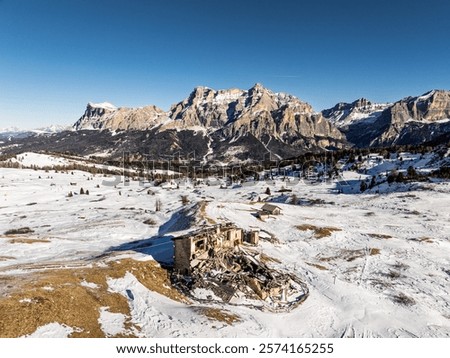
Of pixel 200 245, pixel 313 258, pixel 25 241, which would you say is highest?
pixel 200 245

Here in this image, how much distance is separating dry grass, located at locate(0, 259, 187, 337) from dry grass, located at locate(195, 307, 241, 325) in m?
3.82

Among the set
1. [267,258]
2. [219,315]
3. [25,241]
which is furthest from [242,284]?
[25,241]

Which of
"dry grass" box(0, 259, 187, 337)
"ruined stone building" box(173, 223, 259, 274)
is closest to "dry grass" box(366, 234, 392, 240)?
"ruined stone building" box(173, 223, 259, 274)

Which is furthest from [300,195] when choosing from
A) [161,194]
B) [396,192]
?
[161,194]

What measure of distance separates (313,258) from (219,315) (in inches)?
1139

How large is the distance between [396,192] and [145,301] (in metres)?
115

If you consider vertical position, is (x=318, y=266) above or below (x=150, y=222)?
above

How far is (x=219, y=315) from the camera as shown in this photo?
28.5 m

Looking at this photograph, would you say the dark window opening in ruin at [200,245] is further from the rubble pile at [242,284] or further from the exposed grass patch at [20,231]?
the exposed grass patch at [20,231]

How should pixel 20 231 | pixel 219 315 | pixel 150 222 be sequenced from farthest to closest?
pixel 150 222
pixel 20 231
pixel 219 315

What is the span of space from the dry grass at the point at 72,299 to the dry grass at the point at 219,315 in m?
3.82

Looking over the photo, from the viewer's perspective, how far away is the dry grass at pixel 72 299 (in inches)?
926

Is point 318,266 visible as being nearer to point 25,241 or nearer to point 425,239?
point 425,239

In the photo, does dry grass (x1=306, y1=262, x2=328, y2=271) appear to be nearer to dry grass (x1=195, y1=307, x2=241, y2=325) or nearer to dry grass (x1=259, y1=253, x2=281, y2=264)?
dry grass (x1=259, y1=253, x2=281, y2=264)
